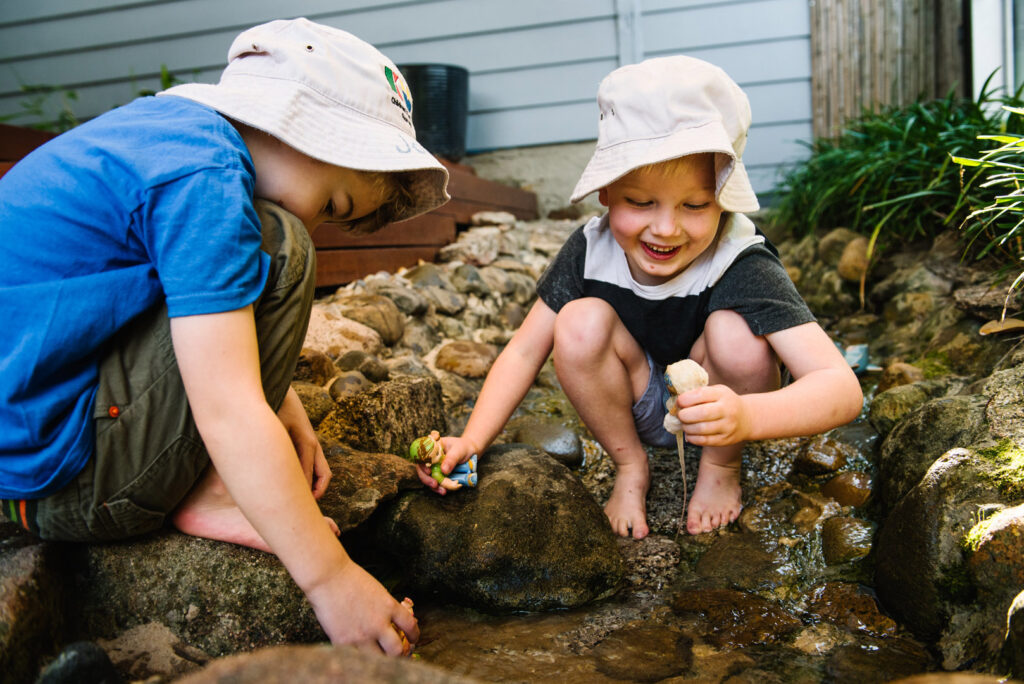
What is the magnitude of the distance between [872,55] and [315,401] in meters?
4.88

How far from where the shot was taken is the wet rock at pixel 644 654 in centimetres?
145

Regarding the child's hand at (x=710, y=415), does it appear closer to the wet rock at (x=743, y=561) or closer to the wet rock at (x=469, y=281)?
the wet rock at (x=743, y=561)

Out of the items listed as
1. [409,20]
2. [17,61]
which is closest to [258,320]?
[409,20]

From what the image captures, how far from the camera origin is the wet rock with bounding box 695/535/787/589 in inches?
73.5

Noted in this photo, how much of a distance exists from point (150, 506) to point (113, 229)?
21.0 inches

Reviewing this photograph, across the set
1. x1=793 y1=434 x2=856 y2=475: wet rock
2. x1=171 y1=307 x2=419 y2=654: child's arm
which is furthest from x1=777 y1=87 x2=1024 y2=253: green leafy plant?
x1=171 y1=307 x2=419 y2=654: child's arm

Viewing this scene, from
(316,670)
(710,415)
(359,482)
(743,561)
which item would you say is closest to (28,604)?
(359,482)

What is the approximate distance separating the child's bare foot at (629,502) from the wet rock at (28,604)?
134 centimetres

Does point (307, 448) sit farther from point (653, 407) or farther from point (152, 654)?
point (653, 407)

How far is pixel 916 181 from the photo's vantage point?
353 centimetres

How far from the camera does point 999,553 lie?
140cm

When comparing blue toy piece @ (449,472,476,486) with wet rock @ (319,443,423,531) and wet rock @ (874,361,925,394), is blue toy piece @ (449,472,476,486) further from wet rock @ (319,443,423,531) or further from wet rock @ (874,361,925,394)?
wet rock @ (874,361,925,394)

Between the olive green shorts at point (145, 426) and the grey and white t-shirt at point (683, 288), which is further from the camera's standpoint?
the grey and white t-shirt at point (683, 288)

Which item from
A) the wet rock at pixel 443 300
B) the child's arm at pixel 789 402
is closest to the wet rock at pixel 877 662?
the child's arm at pixel 789 402
